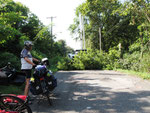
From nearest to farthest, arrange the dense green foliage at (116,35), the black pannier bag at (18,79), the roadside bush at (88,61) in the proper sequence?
1. the black pannier bag at (18,79)
2. the dense green foliage at (116,35)
3. the roadside bush at (88,61)

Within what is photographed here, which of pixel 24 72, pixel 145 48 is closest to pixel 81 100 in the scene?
pixel 24 72

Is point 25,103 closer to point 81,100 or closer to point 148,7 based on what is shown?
point 81,100

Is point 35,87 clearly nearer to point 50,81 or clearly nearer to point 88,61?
point 50,81

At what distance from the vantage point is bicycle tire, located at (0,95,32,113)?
2.94 meters

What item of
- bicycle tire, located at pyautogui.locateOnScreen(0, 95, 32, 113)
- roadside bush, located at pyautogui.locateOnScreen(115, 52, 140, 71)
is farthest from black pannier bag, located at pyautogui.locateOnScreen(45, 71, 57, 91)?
roadside bush, located at pyautogui.locateOnScreen(115, 52, 140, 71)

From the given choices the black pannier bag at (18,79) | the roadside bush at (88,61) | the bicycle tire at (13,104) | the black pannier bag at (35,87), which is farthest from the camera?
the roadside bush at (88,61)

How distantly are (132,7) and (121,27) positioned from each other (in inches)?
827

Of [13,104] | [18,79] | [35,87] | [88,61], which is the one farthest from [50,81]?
[88,61]

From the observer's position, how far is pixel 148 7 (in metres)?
13.0

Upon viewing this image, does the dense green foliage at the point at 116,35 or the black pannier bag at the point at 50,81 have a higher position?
the dense green foliage at the point at 116,35

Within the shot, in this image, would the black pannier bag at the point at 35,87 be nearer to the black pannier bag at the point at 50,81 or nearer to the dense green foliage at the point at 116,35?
the black pannier bag at the point at 50,81

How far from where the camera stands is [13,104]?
117 inches

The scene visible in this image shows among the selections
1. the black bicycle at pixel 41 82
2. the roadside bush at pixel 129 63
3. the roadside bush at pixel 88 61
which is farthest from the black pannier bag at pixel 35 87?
the roadside bush at pixel 88 61

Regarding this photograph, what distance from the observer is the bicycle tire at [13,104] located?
294 centimetres
